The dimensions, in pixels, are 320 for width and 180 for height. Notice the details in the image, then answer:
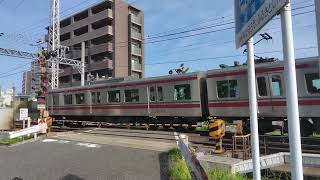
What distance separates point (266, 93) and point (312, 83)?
2142mm

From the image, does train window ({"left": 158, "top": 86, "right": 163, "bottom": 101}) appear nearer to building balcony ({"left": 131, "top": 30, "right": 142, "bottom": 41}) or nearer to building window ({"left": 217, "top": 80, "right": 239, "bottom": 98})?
building window ({"left": 217, "top": 80, "right": 239, "bottom": 98})

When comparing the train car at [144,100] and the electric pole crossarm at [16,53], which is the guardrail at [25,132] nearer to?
the train car at [144,100]

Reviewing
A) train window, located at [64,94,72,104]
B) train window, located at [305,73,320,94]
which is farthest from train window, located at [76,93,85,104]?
train window, located at [305,73,320,94]

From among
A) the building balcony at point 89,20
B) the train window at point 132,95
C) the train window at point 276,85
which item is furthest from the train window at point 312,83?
the building balcony at point 89,20

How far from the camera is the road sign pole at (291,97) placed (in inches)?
138

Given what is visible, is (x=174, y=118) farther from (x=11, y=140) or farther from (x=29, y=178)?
(x=29, y=178)

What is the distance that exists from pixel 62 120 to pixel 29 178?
77.6 ft

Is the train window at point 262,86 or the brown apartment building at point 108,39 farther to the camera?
the brown apartment building at point 108,39

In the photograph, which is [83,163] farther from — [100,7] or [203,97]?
[100,7]

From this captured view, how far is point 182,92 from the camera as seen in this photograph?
68.5ft

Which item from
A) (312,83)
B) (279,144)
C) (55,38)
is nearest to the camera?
(279,144)

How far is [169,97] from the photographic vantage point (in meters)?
21.6

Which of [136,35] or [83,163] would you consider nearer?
[83,163]

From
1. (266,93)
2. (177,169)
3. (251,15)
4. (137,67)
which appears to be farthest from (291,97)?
(137,67)
